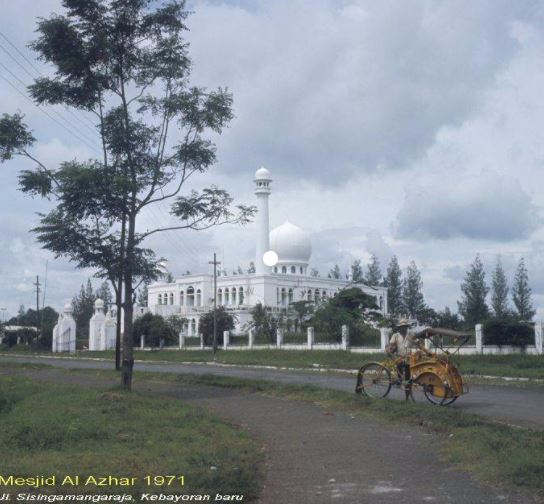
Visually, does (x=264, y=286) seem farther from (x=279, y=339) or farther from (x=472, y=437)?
(x=472, y=437)

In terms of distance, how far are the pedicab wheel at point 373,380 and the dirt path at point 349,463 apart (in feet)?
4.81

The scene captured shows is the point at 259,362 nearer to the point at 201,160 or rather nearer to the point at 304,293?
the point at 201,160

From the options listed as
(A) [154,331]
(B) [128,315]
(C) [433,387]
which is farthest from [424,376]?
(A) [154,331]

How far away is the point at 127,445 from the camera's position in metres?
9.46

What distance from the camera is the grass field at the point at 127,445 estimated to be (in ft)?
24.6

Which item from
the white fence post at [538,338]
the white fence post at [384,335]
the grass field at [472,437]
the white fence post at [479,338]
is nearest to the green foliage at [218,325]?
the white fence post at [384,335]

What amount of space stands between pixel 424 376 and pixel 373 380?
136 centimetres

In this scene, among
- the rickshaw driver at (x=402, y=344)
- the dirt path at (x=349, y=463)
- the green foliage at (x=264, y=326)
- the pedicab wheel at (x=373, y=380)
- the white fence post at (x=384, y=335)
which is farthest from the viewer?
the green foliage at (x=264, y=326)

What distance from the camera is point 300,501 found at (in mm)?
7105

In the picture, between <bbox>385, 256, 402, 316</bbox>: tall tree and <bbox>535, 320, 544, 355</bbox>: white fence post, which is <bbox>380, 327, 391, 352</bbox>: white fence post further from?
<bbox>385, 256, 402, 316</bbox>: tall tree

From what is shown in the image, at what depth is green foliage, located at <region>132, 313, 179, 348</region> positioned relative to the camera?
5872 centimetres

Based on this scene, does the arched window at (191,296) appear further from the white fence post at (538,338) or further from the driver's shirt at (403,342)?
the driver's shirt at (403,342)

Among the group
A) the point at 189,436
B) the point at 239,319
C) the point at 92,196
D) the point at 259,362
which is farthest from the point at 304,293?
the point at 189,436

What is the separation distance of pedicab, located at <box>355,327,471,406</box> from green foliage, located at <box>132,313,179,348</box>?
44.3 metres
